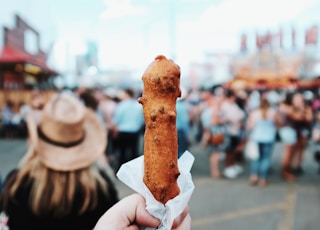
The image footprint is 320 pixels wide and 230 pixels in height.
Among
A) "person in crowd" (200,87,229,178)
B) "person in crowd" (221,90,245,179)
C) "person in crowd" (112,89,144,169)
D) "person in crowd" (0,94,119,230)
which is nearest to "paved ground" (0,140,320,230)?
"person in crowd" (221,90,245,179)

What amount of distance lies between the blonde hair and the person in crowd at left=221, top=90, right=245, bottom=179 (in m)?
5.34

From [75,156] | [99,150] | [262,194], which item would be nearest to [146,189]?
[75,156]

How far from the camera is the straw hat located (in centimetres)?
212

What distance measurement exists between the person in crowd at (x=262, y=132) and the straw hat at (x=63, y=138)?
15.7 feet

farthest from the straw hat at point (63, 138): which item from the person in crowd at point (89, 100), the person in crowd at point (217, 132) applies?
the person in crowd at point (217, 132)

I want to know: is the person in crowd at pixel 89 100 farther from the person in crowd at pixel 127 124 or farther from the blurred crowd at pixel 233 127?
the person in crowd at pixel 127 124

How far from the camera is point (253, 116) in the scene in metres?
6.74

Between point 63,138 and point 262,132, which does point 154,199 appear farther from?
point 262,132

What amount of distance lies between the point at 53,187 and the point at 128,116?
203 inches

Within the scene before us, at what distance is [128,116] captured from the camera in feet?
23.7

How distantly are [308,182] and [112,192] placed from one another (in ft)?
18.9

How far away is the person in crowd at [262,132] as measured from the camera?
6.61 metres

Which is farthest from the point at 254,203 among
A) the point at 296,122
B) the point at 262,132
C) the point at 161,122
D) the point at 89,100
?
the point at 161,122

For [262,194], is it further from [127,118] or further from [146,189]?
[146,189]
